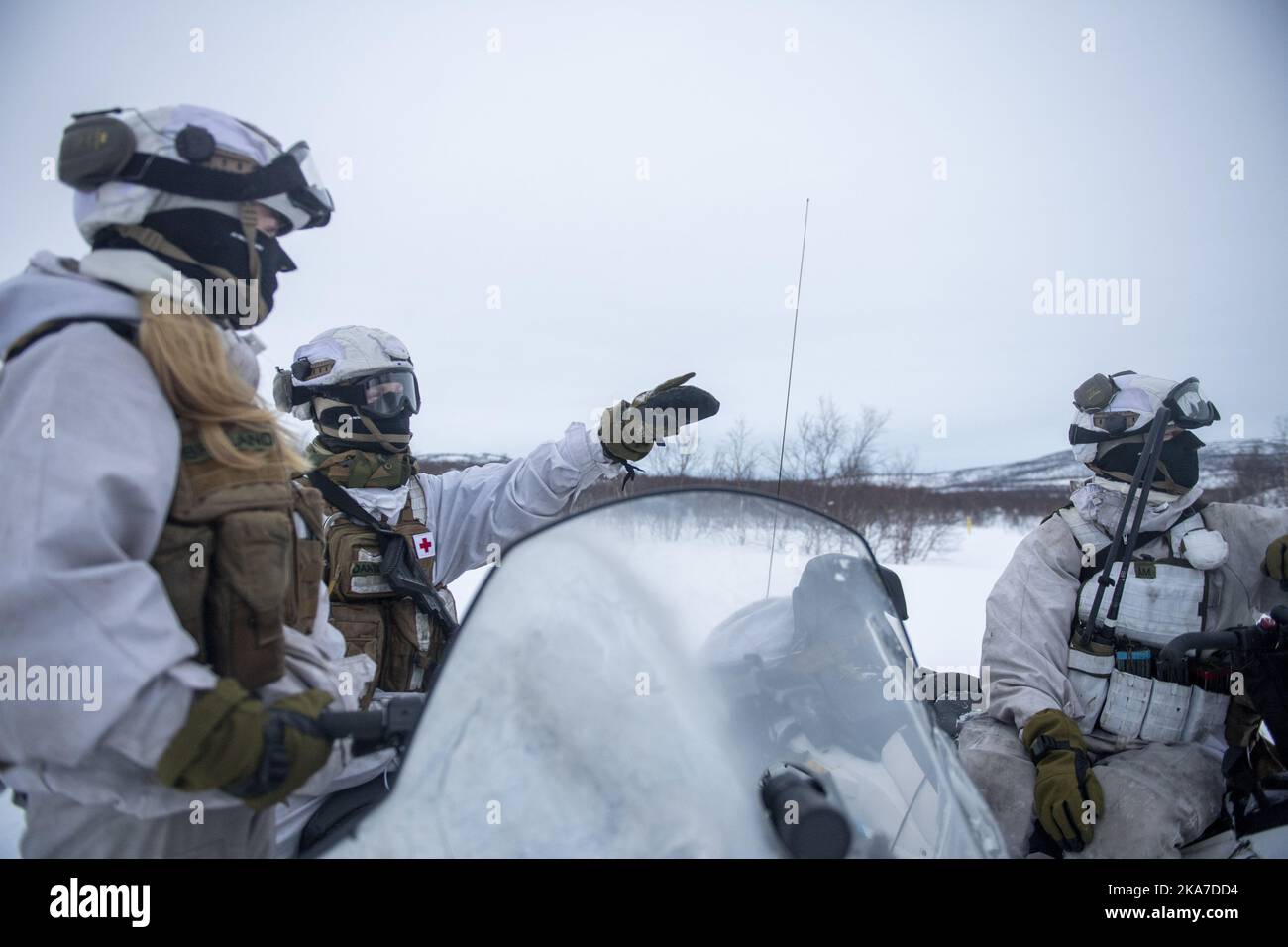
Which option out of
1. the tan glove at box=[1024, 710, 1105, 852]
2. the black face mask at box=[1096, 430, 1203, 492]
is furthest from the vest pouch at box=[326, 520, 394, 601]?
the black face mask at box=[1096, 430, 1203, 492]

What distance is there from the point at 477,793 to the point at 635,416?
2060mm

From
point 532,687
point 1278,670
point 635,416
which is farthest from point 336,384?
point 1278,670

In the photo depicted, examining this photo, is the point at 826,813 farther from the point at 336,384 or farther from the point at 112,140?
the point at 336,384

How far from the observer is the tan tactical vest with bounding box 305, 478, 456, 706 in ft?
9.44

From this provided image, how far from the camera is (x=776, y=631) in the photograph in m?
1.55

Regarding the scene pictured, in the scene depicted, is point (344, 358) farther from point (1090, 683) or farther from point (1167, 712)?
point (1167, 712)

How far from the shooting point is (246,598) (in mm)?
1386

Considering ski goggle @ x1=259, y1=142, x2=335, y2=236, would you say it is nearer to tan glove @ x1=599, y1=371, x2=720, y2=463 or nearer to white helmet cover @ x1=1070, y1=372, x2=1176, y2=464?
tan glove @ x1=599, y1=371, x2=720, y2=463

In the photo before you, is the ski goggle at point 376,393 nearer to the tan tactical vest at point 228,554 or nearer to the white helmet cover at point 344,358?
the white helmet cover at point 344,358

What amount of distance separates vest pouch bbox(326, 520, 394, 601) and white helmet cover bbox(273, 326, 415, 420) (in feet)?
2.01

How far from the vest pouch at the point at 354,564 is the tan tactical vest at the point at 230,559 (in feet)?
4.77

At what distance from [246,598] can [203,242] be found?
797 millimetres

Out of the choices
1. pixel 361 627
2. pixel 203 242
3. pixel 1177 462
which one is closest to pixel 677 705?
pixel 203 242
